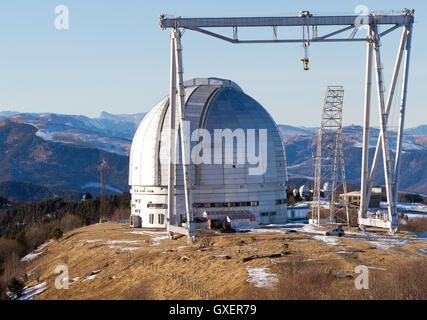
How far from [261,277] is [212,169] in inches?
1558

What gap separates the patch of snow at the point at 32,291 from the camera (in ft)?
186

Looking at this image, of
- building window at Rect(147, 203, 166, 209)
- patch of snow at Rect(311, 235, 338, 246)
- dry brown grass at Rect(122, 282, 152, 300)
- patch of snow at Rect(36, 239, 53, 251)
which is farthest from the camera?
building window at Rect(147, 203, 166, 209)

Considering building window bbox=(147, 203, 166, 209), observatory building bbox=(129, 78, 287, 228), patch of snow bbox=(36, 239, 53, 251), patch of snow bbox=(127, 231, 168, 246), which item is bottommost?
patch of snow bbox=(36, 239, 53, 251)

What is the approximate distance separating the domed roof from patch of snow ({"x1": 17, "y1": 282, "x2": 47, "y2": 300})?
1192 inches

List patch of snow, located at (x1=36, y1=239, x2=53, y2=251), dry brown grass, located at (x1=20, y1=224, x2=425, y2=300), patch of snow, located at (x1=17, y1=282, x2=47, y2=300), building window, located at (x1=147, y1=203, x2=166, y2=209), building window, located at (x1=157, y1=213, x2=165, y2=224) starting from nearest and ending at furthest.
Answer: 1. dry brown grass, located at (x1=20, y1=224, x2=425, y2=300)
2. patch of snow, located at (x1=17, y1=282, x2=47, y2=300)
3. patch of snow, located at (x1=36, y1=239, x2=53, y2=251)
4. building window, located at (x1=147, y1=203, x2=166, y2=209)
5. building window, located at (x1=157, y1=213, x2=165, y2=224)

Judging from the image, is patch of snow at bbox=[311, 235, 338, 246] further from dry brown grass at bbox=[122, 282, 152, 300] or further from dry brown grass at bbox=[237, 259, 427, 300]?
dry brown grass at bbox=[122, 282, 152, 300]

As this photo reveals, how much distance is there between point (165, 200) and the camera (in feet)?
288

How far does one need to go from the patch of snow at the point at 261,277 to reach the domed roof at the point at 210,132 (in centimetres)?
3630

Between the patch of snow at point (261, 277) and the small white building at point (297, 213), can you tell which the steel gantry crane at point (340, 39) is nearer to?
the patch of snow at point (261, 277)

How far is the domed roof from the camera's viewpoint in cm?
8519

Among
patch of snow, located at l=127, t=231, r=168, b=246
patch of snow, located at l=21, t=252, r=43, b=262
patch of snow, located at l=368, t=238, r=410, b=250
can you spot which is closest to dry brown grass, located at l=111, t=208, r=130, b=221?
patch of snow, located at l=21, t=252, r=43, b=262

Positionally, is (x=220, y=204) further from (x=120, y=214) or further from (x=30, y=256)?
(x=120, y=214)
